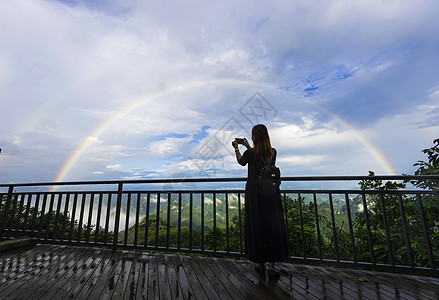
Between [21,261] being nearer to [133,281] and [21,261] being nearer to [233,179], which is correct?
[133,281]

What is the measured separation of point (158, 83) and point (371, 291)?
13.0 metres

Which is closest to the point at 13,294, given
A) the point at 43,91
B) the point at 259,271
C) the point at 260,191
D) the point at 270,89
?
the point at 259,271

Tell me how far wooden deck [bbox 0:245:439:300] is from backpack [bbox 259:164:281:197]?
2.85 ft

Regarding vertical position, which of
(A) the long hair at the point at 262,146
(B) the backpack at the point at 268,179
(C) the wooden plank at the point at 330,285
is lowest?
(C) the wooden plank at the point at 330,285

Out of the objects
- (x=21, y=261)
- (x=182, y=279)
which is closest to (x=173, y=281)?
(x=182, y=279)

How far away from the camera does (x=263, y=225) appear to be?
1.86 meters

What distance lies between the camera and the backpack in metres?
1.86

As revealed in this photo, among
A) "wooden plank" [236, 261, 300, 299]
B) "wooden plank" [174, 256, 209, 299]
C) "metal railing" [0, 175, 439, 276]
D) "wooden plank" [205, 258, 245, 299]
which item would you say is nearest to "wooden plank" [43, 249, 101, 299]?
"metal railing" [0, 175, 439, 276]

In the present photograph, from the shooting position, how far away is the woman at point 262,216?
1.84m

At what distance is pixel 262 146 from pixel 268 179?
359 mm

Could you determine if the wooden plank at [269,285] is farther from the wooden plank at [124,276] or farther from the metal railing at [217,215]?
the wooden plank at [124,276]

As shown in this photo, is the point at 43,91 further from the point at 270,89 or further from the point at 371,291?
the point at 371,291

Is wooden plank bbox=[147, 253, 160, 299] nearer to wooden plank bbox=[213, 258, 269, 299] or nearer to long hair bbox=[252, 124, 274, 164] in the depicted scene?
wooden plank bbox=[213, 258, 269, 299]

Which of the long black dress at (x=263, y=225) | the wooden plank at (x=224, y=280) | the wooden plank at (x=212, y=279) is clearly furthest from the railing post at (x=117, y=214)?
the long black dress at (x=263, y=225)
